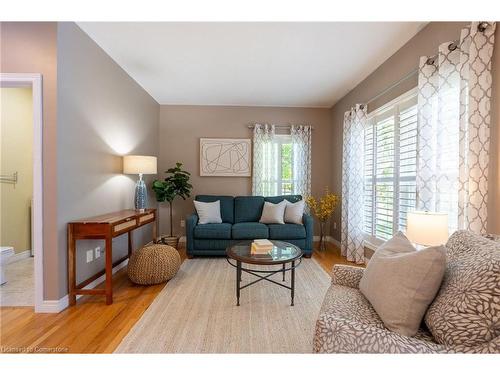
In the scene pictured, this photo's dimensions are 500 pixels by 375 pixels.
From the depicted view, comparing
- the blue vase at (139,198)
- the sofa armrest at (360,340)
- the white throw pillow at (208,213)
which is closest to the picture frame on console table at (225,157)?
the white throw pillow at (208,213)

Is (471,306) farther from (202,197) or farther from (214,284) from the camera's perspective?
(202,197)

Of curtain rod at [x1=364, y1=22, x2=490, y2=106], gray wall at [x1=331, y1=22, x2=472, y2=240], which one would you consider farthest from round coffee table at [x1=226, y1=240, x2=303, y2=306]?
curtain rod at [x1=364, y1=22, x2=490, y2=106]

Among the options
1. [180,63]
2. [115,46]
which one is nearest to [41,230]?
[115,46]

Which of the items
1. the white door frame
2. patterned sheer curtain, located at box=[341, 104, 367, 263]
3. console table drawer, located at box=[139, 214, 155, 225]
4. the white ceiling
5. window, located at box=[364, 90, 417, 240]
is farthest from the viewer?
patterned sheer curtain, located at box=[341, 104, 367, 263]

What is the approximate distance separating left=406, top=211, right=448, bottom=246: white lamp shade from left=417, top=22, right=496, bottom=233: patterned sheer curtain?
0.20 m

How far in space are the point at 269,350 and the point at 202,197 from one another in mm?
2887

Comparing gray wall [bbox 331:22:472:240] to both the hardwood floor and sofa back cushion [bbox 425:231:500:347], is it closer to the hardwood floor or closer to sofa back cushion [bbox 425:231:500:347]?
sofa back cushion [bbox 425:231:500:347]

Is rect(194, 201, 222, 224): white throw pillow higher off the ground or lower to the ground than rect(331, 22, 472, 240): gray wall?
lower

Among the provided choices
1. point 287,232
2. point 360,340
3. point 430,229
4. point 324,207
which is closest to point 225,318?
point 360,340

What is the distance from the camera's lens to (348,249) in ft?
11.2

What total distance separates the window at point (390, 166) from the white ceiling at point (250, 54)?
69cm

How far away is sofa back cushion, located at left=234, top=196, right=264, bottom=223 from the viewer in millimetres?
4031

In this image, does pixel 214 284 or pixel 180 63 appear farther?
pixel 180 63

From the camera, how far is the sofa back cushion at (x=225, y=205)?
13.3 ft
